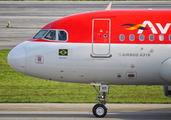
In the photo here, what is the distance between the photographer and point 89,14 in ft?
47.0

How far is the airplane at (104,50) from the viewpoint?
13719 mm

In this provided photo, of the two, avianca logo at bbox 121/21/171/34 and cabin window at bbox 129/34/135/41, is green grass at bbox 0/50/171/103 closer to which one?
cabin window at bbox 129/34/135/41

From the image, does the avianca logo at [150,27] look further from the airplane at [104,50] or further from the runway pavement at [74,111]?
the runway pavement at [74,111]

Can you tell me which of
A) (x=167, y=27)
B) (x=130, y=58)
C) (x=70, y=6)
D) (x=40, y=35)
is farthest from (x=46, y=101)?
(x=70, y=6)

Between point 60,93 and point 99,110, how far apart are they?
274 inches

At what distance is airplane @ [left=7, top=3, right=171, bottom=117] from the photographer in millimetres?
13719

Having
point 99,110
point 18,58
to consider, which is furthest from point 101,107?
point 18,58

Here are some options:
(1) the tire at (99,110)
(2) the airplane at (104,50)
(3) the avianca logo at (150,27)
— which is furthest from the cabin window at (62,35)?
(1) the tire at (99,110)

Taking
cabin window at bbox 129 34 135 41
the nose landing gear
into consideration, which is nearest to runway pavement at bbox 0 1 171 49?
the nose landing gear

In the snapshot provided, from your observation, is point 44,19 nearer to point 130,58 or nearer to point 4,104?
point 4,104

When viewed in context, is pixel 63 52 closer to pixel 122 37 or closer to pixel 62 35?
pixel 62 35

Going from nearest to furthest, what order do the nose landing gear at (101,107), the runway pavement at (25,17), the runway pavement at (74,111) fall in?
the nose landing gear at (101,107)
the runway pavement at (74,111)
the runway pavement at (25,17)

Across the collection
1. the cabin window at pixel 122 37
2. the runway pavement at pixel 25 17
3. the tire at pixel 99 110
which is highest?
the runway pavement at pixel 25 17

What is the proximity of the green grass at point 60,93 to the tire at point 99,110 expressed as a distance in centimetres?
442
